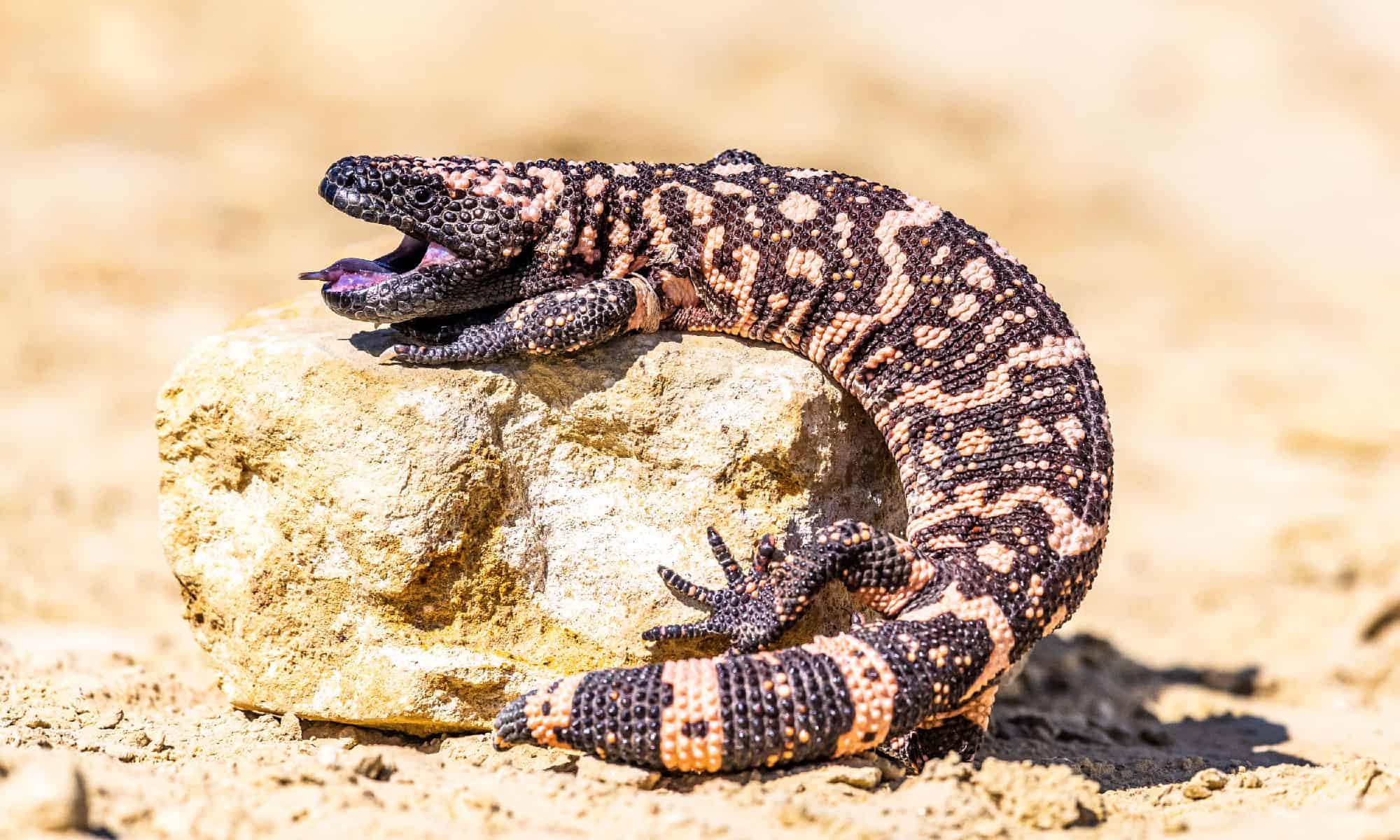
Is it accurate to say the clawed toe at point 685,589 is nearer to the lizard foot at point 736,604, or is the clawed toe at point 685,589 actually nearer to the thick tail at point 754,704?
the lizard foot at point 736,604

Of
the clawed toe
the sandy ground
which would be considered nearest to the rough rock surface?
the clawed toe

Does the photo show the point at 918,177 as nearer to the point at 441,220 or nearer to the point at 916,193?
the point at 916,193

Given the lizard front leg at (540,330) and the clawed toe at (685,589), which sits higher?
the lizard front leg at (540,330)

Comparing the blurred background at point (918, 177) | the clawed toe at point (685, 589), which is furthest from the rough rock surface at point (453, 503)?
the blurred background at point (918, 177)

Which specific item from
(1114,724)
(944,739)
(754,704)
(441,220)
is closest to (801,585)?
(754,704)

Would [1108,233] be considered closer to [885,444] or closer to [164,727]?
[885,444]

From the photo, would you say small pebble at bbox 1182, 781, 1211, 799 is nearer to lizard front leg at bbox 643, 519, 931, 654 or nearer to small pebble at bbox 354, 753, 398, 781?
lizard front leg at bbox 643, 519, 931, 654
